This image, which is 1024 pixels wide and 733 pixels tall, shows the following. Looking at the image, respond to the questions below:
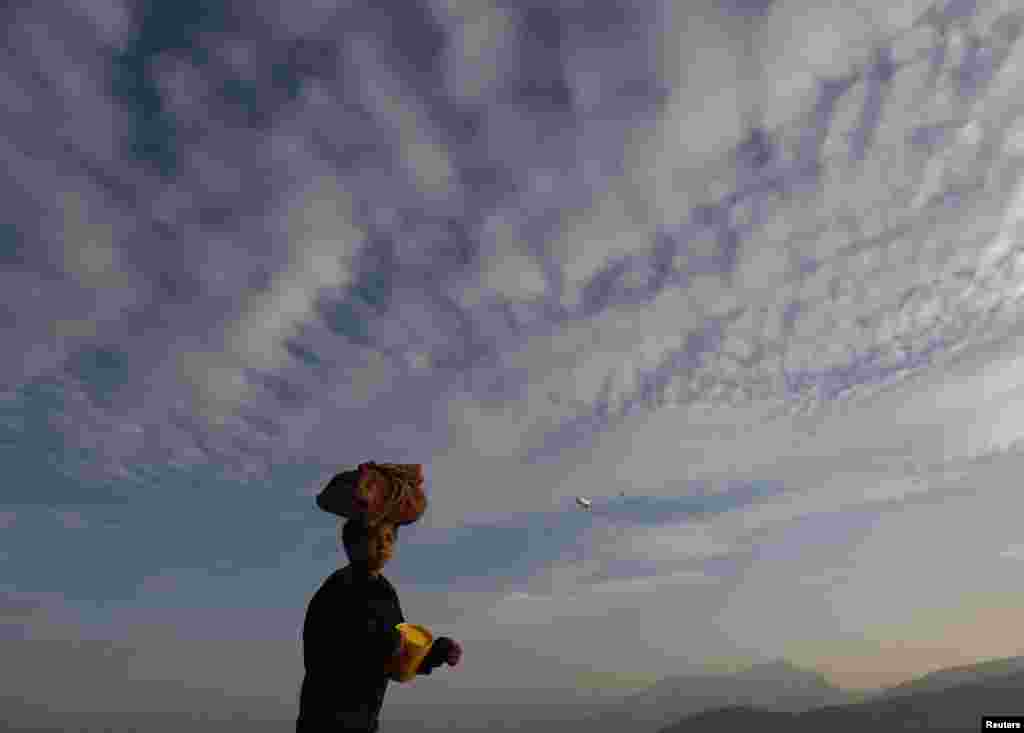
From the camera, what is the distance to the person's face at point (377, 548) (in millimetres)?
4785

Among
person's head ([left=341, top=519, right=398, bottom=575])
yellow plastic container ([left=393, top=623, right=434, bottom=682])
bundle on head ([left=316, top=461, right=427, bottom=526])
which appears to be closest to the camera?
yellow plastic container ([left=393, top=623, right=434, bottom=682])

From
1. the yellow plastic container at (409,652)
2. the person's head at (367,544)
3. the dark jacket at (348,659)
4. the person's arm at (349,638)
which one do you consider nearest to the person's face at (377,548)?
the person's head at (367,544)

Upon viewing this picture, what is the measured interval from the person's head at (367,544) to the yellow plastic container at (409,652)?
0.57 metres

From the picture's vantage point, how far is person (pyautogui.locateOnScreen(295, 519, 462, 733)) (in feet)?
14.5

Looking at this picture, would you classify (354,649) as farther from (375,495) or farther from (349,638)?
(375,495)

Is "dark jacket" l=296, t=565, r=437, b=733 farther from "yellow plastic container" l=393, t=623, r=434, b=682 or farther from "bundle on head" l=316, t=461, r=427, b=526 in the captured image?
"bundle on head" l=316, t=461, r=427, b=526

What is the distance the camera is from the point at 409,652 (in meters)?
4.34

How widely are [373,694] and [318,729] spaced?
1.42 ft

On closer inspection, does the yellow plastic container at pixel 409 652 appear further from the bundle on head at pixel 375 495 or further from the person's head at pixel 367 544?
the bundle on head at pixel 375 495

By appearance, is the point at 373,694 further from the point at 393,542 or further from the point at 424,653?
the point at 393,542

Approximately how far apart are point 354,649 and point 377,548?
72 centimetres

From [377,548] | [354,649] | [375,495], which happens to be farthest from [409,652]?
[375,495]

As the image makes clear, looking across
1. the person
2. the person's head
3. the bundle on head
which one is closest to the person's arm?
the person

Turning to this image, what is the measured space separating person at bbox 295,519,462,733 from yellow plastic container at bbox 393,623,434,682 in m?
0.05
